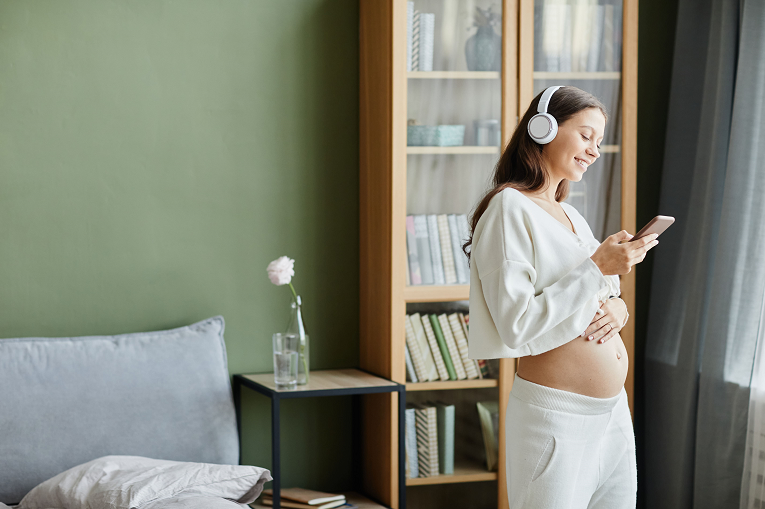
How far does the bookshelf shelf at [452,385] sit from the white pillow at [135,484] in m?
0.60

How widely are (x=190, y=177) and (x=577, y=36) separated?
137cm

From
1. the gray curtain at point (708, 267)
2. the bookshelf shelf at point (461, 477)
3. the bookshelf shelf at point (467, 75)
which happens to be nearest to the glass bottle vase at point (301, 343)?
the bookshelf shelf at point (461, 477)

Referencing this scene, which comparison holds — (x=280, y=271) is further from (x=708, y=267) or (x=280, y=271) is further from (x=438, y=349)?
(x=708, y=267)

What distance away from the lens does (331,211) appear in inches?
102

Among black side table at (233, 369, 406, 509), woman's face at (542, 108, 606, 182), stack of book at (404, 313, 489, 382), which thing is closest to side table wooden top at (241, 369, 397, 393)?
black side table at (233, 369, 406, 509)

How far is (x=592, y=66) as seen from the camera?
7.91ft

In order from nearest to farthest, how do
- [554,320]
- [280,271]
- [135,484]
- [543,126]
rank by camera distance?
1. [554,320]
2. [543,126]
3. [135,484]
4. [280,271]

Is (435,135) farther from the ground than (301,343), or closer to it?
farther from the ground

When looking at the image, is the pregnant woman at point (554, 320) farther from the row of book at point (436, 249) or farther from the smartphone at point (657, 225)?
the row of book at point (436, 249)

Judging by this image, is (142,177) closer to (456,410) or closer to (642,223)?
(456,410)

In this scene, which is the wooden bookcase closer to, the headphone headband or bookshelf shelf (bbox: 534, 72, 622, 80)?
bookshelf shelf (bbox: 534, 72, 622, 80)

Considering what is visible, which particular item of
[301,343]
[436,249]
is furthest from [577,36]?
[301,343]

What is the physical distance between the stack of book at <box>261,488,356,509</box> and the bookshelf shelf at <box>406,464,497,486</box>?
23 centimetres

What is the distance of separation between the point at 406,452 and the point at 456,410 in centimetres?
21
